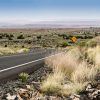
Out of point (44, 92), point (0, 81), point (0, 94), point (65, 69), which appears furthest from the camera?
point (65, 69)

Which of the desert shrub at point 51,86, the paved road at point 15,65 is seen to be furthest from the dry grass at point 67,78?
the paved road at point 15,65

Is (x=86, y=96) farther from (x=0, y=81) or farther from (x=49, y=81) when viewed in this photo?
(x=0, y=81)

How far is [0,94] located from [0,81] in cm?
282

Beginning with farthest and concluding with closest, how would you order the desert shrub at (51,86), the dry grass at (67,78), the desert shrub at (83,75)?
the desert shrub at (83,75) → the dry grass at (67,78) → the desert shrub at (51,86)

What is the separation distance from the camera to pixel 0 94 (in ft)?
39.2

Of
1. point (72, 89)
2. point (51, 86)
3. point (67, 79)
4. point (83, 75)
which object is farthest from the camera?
point (83, 75)

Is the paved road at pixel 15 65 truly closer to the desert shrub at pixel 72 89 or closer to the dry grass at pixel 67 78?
the dry grass at pixel 67 78

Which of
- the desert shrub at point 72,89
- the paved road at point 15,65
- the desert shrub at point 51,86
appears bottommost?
the paved road at point 15,65

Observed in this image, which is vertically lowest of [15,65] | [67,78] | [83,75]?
[15,65]

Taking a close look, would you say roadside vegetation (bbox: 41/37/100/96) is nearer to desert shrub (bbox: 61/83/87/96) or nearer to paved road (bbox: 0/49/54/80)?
desert shrub (bbox: 61/83/87/96)

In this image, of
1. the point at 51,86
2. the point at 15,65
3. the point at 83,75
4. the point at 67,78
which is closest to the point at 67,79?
the point at 67,78

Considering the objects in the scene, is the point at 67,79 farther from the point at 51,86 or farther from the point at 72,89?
the point at 51,86

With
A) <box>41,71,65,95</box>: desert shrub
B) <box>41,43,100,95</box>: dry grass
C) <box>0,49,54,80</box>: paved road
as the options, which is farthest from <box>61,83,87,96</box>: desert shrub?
<box>0,49,54,80</box>: paved road

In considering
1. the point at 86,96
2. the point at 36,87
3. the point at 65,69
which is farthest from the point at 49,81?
the point at 65,69
